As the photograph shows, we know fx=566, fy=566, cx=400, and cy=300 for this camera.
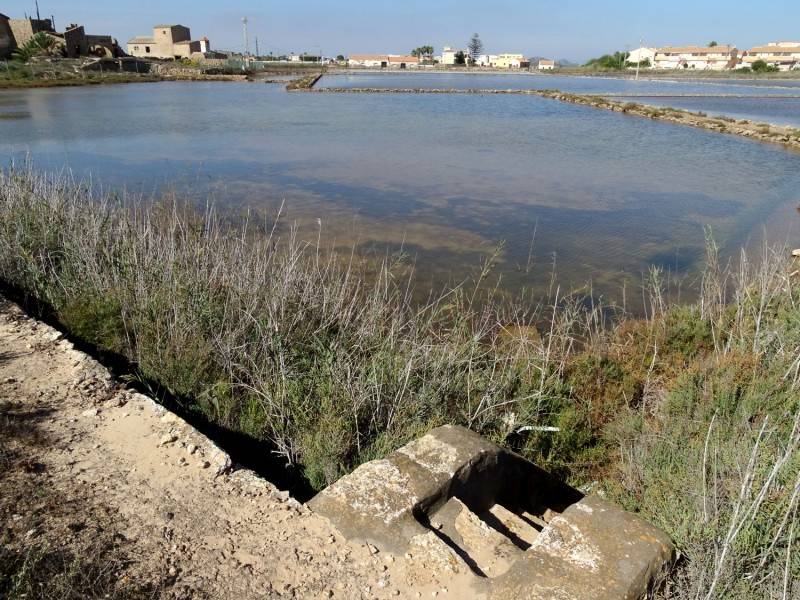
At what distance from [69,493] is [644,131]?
25722 mm

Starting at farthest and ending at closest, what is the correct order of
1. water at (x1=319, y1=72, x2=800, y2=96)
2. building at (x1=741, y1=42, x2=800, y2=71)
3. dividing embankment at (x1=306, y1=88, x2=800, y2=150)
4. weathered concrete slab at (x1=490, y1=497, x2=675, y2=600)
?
building at (x1=741, y1=42, x2=800, y2=71) → water at (x1=319, y1=72, x2=800, y2=96) → dividing embankment at (x1=306, y1=88, x2=800, y2=150) → weathered concrete slab at (x1=490, y1=497, x2=675, y2=600)

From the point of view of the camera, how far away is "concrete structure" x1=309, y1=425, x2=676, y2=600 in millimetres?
2418

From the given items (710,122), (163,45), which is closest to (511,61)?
(163,45)

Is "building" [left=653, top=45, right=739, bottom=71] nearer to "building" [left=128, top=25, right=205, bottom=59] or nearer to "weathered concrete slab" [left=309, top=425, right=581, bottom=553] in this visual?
"building" [left=128, top=25, right=205, bottom=59]

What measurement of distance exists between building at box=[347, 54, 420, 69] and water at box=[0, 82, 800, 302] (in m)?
99.3

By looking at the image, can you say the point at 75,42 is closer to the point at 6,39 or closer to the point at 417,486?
the point at 6,39

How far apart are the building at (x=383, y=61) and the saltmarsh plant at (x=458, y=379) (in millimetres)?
120092

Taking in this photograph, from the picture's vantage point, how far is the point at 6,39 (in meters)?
54.7

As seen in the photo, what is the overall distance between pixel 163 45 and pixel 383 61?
49.7 m

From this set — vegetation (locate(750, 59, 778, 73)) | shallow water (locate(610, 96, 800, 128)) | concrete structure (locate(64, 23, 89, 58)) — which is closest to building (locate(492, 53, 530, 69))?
vegetation (locate(750, 59, 778, 73))

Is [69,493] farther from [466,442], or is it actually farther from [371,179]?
[371,179]

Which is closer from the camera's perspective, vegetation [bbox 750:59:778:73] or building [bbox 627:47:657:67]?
vegetation [bbox 750:59:778:73]

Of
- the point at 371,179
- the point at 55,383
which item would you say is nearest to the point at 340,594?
the point at 55,383

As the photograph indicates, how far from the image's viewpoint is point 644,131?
78.8 ft
